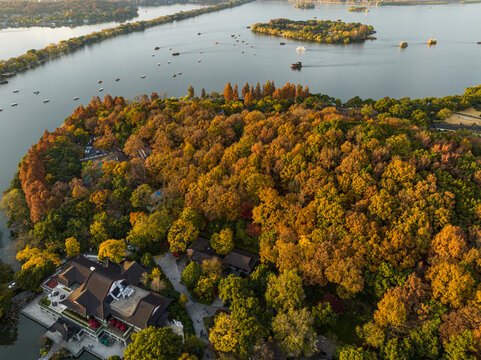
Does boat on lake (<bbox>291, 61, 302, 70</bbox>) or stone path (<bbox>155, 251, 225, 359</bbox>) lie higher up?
boat on lake (<bbox>291, 61, 302, 70</bbox>)

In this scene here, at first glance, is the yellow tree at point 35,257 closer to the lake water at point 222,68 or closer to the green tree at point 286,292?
the lake water at point 222,68

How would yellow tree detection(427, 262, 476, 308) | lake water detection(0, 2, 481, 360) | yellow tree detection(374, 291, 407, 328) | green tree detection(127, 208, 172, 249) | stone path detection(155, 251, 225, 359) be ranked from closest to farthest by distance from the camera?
yellow tree detection(374, 291, 407, 328) → yellow tree detection(427, 262, 476, 308) → stone path detection(155, 251, 225, 359) → green tree detection(127, 208, 172, 249) → lake water detection(0, 2, 481, 360)

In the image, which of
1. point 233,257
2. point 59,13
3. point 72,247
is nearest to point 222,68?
point 72,247

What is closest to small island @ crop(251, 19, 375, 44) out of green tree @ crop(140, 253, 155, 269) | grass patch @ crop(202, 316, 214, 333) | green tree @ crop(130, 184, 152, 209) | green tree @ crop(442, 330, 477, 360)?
green tree @ crop(130, 184, 152, 209)

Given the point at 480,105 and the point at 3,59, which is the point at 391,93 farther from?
the point at 3,59

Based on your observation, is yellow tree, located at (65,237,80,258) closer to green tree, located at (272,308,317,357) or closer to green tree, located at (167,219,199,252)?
green tree, located at (167,219,199,252)

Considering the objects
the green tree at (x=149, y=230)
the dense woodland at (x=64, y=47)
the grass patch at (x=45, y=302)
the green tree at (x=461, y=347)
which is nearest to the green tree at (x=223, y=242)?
the green tree at (x=149, y=230)

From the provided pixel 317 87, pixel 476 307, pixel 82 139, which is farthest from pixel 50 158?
pixel 317 87
